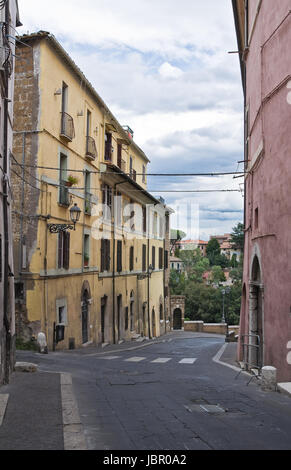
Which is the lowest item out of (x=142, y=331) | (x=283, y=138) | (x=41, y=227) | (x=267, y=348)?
(x=142, y=331)

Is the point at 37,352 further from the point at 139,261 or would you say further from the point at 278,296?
the point at 139,261

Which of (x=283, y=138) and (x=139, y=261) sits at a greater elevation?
(x=283, y=138)

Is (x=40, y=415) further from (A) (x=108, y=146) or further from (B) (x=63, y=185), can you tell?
(A) (x=108, y=146)

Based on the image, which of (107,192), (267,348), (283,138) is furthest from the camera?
(107,192)

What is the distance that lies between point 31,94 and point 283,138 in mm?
10496

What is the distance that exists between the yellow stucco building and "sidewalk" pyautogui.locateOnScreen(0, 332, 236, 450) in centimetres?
707

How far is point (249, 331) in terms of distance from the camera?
15.4 metres

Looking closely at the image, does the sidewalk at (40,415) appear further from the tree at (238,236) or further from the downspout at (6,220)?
the tree at (238,236)

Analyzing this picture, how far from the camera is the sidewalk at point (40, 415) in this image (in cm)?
577

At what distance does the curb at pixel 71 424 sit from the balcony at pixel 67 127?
Answer: 1273 cm

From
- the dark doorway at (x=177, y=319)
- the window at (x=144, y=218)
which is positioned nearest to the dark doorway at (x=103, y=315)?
the window at (x=144, y=218)

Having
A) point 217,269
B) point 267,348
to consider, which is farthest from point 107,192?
point 217,269

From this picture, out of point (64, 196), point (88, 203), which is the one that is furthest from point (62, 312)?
point (88, 203)

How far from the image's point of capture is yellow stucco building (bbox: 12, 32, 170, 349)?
17.9 meters
